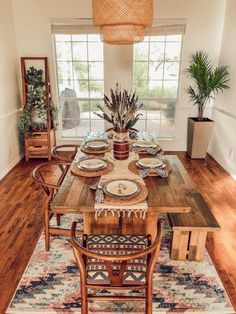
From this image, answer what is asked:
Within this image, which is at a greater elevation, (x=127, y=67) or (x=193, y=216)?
(x=127, y=67)

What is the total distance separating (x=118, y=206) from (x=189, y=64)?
3704mm

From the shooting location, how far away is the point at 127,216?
198cm

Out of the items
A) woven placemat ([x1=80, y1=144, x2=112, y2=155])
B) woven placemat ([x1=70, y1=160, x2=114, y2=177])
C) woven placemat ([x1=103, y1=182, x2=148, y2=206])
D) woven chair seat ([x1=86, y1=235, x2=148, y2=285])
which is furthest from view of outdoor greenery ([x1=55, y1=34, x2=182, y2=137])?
woven chair seat ([x1=86, y1=235, x2=148, y2=285])

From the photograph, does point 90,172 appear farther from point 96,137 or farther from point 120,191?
point 96,137

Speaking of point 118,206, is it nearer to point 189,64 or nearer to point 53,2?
point 189,64

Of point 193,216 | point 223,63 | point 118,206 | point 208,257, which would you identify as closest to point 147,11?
point 118,206

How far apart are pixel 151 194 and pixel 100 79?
3.37 m

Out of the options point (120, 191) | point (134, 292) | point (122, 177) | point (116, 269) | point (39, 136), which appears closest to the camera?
point (116, 269)

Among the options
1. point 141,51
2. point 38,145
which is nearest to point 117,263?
point 38,145

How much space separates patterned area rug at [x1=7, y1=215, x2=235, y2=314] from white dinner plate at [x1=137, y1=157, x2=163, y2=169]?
2.59 ft

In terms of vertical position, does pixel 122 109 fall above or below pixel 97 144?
above

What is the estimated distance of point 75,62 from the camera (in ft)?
15.0

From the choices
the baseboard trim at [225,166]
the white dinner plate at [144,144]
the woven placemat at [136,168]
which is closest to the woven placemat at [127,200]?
the woven placemat at [136,168]

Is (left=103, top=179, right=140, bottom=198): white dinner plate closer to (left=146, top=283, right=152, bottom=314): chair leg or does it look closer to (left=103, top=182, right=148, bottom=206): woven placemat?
(left=103, top=182, right=148, bottom=206): woven placemat
